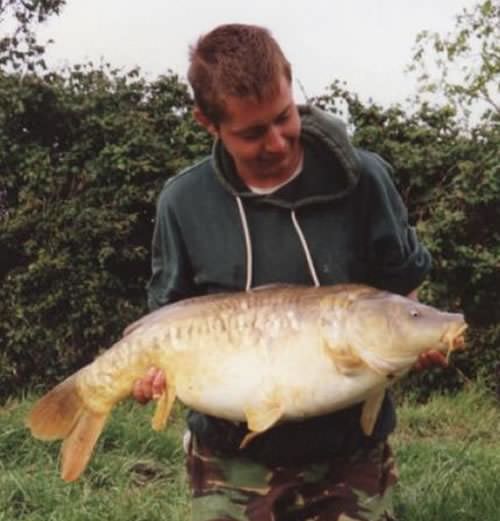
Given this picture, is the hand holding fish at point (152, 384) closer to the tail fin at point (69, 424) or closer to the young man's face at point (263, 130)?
the tail fin at point (69, 424)

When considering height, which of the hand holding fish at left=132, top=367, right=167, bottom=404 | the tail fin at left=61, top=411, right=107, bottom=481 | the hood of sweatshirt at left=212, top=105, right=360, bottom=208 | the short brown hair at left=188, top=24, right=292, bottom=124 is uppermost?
the short brown hair at left=188, top=24, right=292, bottom=124

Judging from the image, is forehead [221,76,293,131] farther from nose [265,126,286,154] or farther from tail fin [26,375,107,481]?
tail fin [26,375,107,481]

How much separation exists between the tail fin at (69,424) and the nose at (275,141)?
2.63 ft

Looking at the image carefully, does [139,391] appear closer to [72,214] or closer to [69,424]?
[69,424]

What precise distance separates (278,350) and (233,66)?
74cm

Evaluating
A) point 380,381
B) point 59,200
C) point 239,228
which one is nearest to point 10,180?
point 59,200

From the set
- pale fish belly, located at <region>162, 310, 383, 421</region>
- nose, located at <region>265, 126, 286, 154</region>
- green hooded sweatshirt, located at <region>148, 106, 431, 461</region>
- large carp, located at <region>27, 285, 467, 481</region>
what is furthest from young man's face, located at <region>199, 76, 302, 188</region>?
pale fish belly, located at <region>162, 310, 383, 421</region>

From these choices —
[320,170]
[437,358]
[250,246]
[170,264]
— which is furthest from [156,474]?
[437,358]

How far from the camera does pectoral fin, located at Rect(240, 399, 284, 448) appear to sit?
2.77m

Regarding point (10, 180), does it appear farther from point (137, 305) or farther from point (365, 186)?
point (365, 186)

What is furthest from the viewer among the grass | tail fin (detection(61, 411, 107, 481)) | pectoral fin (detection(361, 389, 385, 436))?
the grass

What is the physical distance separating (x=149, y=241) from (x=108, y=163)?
0.69m

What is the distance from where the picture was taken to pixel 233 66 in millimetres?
3014

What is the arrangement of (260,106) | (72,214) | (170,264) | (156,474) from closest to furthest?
(260,106) → (170,264) → (156,474) → (72,214)
